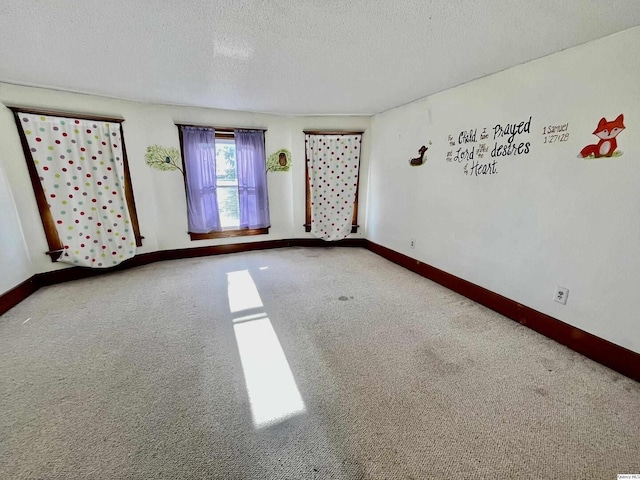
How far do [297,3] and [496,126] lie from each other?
6.33ft

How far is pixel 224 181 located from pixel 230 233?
0.79 meters

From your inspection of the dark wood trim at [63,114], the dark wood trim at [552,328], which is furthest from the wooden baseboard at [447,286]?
the dark wood trim at [63,114]

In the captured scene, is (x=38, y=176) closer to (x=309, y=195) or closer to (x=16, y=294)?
(x=16, y=294)

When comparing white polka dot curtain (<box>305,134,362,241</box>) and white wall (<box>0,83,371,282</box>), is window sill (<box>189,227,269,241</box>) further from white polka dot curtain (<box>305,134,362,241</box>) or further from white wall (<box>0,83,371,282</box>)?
white polka dot curtain (<box>305,134,362,241</box>)

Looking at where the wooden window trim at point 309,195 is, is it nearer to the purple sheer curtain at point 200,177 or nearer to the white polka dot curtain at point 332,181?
the white polka dot curtain at point 332,181

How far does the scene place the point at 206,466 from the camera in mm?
1134

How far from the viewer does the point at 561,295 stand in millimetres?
1961

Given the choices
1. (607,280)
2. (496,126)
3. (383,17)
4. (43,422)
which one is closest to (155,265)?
(43,422)

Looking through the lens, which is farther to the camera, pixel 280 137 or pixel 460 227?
pixel 280 137

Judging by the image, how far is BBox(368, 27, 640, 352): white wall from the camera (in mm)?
1634

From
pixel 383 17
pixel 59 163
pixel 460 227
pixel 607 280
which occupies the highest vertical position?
pixel 383 17

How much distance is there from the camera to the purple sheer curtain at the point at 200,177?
139 inches

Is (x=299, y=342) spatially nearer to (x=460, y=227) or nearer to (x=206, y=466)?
(x=206, y=466)

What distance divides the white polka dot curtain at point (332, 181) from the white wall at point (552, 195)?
4.25 feet
